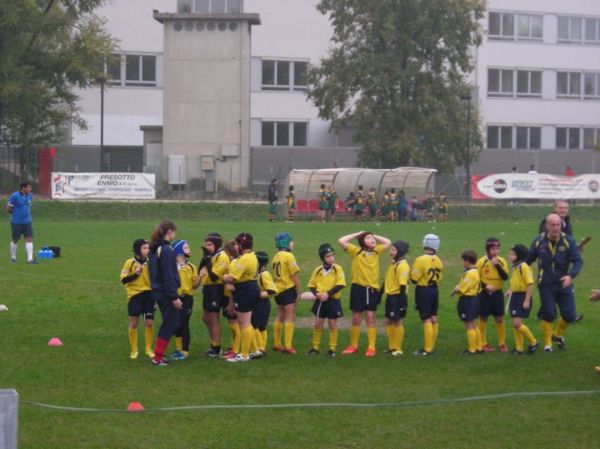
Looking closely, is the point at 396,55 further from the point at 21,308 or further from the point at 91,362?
the point at 91,362

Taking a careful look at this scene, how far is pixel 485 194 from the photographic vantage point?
51.8 m

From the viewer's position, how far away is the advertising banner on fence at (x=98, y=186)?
4869cm

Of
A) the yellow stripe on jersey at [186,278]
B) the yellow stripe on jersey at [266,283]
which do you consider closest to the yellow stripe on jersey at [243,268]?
the yellow stripe on jersey at [266,283]

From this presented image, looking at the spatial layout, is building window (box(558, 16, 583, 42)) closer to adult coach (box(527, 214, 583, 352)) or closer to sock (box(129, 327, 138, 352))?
adult coach (box(527, 214, 583, 352))

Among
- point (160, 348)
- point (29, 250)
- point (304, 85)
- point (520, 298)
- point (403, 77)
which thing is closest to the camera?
point (160, 348)

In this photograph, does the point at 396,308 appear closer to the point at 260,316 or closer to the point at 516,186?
the point at 260,316

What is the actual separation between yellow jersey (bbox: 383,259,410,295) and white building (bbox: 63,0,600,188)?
4843 cm

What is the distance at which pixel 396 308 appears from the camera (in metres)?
13.3

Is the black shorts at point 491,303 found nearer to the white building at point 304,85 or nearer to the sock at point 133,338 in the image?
the sock at point 133,338

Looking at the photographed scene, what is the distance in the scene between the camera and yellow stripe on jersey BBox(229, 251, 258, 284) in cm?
1285

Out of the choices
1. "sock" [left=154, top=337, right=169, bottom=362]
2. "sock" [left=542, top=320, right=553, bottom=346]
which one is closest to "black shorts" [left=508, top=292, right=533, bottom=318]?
"sock" [left=542, top=320, right=553, bottom=346]

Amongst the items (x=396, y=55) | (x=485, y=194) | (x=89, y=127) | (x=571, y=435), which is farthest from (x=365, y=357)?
(x=89, y=127)

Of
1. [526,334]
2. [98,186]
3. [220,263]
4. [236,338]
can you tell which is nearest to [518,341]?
[526,334]

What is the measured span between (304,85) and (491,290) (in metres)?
54.3
